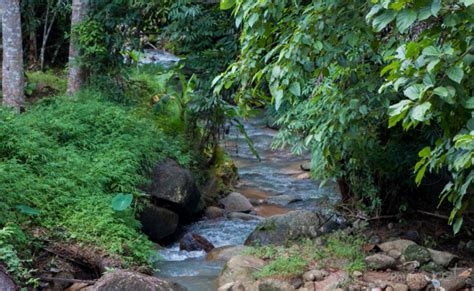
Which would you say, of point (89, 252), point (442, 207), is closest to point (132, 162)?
point (89, 252)

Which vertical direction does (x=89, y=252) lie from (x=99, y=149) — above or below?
below

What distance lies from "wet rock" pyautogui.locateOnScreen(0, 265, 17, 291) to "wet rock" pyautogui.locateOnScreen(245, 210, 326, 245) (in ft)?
12.1

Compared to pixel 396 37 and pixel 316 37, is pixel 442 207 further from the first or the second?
pixel 316 37

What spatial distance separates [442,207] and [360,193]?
3.47ft

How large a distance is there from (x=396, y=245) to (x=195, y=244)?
2745mm

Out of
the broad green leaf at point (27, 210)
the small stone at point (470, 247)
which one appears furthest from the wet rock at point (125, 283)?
the small stone at point (470, 247)

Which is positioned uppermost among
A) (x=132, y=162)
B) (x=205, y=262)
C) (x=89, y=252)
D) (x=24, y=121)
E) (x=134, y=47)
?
(x=134, y=47)

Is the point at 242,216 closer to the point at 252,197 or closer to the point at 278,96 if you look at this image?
the point at 252,197

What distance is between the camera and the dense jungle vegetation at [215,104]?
2932 mm

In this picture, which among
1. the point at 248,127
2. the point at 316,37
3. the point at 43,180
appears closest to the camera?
the point at 316,37

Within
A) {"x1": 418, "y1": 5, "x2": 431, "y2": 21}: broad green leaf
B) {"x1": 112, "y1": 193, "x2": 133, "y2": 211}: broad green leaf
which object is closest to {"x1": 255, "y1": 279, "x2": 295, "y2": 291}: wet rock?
{"x1": 112, "y1": 193, "x2": 133, "y2": 211}: broad green leaf

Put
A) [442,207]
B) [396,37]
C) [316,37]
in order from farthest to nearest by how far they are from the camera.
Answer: [442,207] < [396,37] < [316,37]

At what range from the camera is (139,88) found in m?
11.0

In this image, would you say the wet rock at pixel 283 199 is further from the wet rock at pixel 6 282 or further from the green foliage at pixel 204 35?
the wet rock at pixel 6 282
